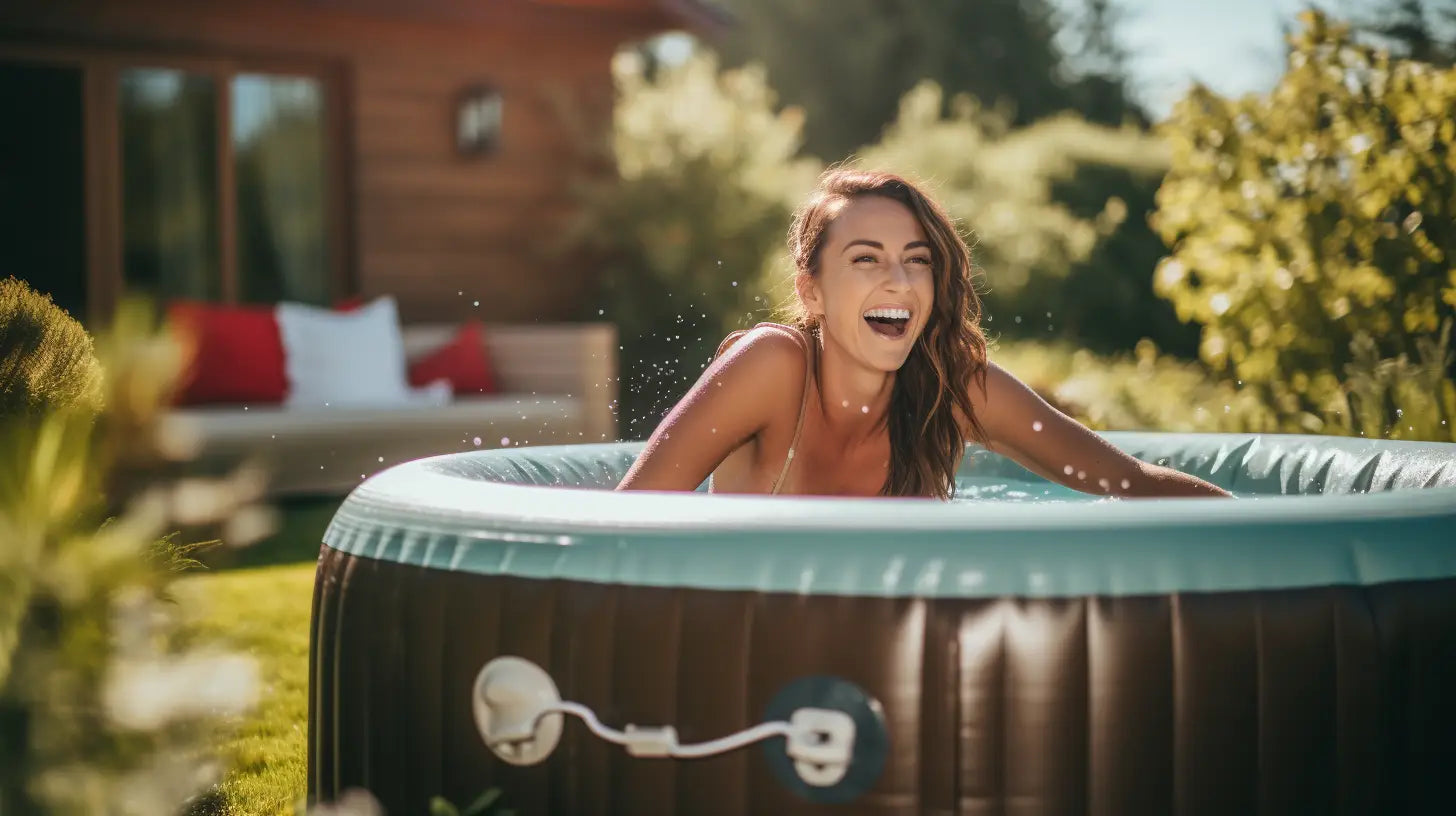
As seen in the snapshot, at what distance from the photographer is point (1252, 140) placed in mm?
6531

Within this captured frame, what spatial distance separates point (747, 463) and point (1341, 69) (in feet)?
13.9

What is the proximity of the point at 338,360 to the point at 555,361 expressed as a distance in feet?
3.86

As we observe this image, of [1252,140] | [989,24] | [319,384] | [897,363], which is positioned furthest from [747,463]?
[989,24]

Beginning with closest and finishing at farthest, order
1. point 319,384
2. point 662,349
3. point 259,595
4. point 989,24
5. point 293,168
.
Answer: point 259,595, point 319,384, point 293,168, point 662,349, point 989,24

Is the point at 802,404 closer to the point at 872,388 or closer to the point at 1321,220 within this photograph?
the point at 872,388

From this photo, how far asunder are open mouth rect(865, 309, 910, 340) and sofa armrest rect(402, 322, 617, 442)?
5250 mm

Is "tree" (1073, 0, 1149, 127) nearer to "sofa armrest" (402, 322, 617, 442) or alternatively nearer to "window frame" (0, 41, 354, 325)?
"window frame" (0, 41, 354, 325)

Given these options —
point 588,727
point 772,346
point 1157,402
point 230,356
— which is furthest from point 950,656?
point 1157,402

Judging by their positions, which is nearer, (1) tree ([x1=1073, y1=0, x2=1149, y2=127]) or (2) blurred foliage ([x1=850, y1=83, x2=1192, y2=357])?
(2) blurred foliage ([x1=850, y1=83, x2=1192, y2=357])

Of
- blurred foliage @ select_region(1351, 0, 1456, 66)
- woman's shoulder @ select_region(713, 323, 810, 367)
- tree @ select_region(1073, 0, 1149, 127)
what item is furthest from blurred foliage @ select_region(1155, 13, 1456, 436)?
tree @ select_region(1073, 0, 1149, 127)

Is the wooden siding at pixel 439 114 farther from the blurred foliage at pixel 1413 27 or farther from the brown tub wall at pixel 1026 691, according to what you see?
the brown tub wall at pixel 1026 691

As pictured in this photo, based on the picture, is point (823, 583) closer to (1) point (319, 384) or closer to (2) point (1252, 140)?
(2) point (1252, 140)

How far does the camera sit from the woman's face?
120 inches

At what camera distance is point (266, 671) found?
4121 millimetres
